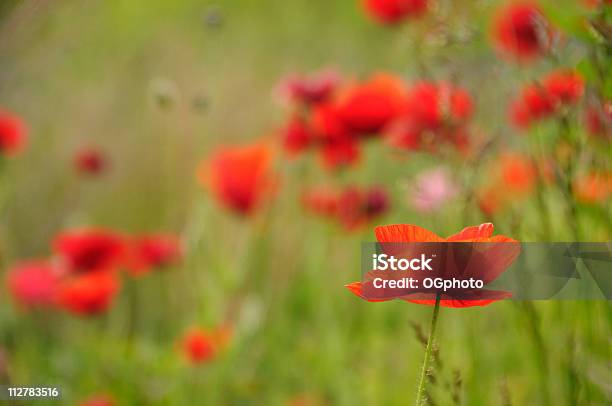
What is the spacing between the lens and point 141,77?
75.7 inches

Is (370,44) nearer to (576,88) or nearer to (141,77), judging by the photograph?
(141,77)

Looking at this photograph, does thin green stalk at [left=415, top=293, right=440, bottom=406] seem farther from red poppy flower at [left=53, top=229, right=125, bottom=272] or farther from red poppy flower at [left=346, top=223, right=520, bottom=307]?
red poppy flower at [left=53, top=229, right=125, bottom=272]

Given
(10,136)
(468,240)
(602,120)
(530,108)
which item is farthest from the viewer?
(10,136)

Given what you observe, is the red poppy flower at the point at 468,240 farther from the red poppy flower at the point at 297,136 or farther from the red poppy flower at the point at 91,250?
the red poppy flower at the point at 91,250

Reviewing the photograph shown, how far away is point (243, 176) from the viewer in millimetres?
908

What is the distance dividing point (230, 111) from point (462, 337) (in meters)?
1.11

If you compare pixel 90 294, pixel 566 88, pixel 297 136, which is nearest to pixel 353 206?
pixel 297 136

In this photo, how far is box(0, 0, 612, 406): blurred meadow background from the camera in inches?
18.7

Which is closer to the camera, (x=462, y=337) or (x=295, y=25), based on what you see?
(x=462, y=337)

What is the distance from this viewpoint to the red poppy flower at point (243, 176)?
900 mm

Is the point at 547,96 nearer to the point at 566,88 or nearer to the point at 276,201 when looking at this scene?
the point at 566,88

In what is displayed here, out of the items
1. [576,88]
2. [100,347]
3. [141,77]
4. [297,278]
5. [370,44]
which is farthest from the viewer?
[370,44]

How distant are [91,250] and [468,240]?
745 millimetres

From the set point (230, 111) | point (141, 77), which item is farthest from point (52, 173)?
point (230, 111)
